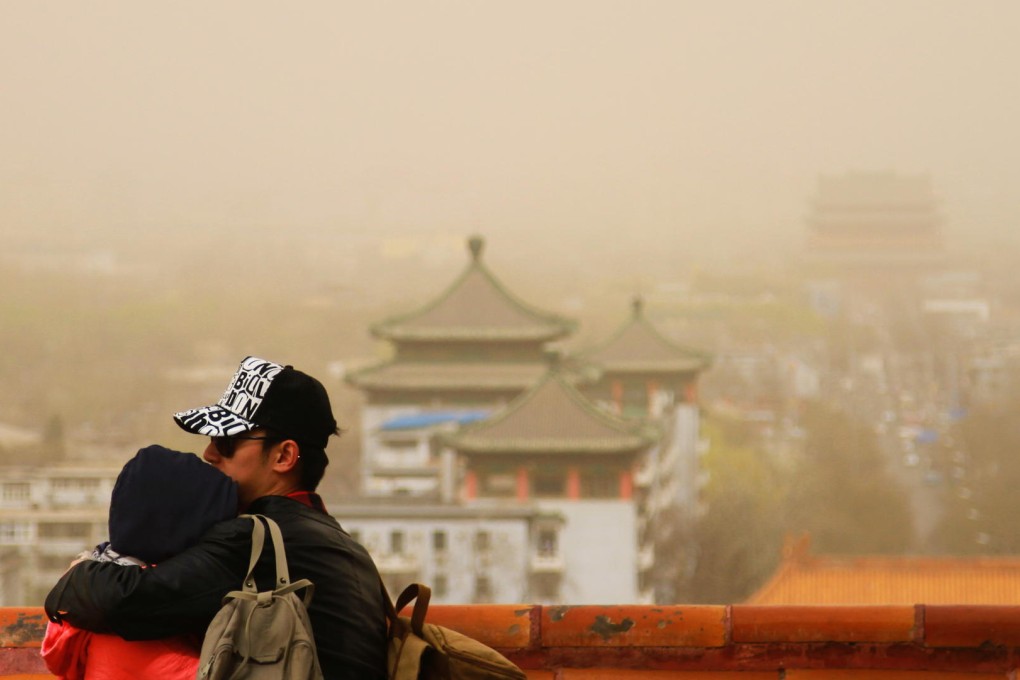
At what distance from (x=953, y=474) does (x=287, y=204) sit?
85.9 ft

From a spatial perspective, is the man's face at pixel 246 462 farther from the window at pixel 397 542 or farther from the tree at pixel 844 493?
the tree at pixel 844 493

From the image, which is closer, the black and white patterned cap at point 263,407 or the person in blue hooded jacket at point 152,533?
the person in blue hooded jacket at point 152,533

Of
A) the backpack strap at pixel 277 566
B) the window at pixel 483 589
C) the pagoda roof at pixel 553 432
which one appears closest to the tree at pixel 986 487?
the pagoda roof at pixel 553 432

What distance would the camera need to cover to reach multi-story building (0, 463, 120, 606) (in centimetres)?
2866

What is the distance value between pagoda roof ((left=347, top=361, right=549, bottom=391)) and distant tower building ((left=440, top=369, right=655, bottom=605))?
14.3ft

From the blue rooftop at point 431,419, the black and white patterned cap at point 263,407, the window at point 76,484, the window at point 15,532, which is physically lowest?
the window at point 15,532

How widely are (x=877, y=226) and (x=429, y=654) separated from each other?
52.2 metres

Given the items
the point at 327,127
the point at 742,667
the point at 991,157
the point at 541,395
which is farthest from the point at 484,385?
the point at 991,157

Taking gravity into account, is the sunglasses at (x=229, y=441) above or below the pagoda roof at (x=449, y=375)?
below

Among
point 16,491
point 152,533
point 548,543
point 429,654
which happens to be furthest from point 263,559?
point 16,491

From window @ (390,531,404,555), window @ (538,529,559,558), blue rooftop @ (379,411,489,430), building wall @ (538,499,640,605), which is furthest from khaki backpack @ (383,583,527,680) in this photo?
blue rooftop @ (379,411,489,430)

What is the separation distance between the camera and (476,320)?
3041 centimetres

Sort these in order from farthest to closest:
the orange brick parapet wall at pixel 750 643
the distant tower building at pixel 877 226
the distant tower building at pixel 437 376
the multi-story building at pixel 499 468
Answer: the distant tower building at pixel 877 226, the distant tower building at pixel 437 376, the multi-story building at pixel 499 468, the orange brick parapet wall at pixel 750 643

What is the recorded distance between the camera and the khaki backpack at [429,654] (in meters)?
1.80
